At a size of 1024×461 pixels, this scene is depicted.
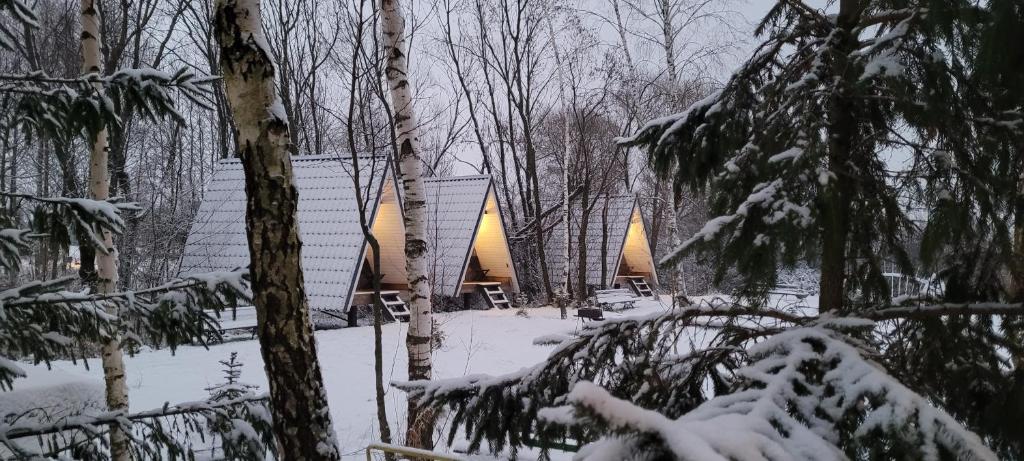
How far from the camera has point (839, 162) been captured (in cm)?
244

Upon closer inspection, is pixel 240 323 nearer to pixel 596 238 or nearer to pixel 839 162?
pixel 839 162

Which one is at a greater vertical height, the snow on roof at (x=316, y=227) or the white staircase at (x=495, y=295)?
the snow on roof at (x=316, y=227)

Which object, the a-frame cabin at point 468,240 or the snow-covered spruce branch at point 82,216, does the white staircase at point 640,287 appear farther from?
the snow-covered spruce branch at point 82,216

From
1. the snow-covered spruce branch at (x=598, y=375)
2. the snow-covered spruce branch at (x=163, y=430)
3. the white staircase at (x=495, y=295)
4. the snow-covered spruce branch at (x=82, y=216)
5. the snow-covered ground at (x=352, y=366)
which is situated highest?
the snow-covered spruce branch at (x=82, y=216)

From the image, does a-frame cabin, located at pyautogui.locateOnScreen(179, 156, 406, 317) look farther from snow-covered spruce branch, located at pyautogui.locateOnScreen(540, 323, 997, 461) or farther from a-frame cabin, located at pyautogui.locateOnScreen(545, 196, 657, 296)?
snow-covered spruce branch, located at pyautogui.locateOnScreen(540, 323, 997, 461)

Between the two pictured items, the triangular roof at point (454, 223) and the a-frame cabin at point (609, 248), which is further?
the a-frame cabin at point (609, 248)

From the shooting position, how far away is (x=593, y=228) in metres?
23.3

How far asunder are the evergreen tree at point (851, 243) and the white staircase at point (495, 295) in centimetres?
1460

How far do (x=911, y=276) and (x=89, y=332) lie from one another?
386 centimetres

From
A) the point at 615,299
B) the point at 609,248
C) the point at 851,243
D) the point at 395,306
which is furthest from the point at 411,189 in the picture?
the point at 609,248

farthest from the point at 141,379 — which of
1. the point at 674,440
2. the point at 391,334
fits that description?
the point at 674,440

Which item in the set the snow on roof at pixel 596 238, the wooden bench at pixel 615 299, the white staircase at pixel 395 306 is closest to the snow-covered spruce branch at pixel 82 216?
the white staircase at pixel 395 306

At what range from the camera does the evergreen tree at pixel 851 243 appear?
193 centimetres

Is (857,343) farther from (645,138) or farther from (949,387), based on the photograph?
(645,138)
